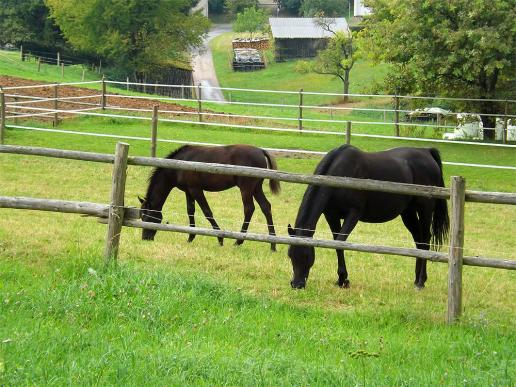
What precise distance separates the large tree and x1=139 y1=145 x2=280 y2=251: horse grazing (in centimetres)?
3839

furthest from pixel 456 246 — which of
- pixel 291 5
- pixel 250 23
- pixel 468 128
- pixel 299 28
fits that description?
pixel 291 5

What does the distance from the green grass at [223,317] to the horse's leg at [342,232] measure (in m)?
0.13

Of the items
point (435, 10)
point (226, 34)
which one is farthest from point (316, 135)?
point (226, 34)

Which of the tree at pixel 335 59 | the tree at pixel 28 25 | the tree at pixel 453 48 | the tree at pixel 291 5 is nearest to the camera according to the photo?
the tree at pixel 453 48

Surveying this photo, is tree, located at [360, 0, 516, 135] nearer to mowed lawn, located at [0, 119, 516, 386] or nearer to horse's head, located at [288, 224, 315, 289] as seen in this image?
mowed lawn, located at [0, 119, 516, 386]

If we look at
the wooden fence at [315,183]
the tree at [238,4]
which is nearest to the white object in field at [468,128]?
the wooden fence at [315,183]

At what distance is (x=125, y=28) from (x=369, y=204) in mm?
42975

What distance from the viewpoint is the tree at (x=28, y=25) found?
52188mm

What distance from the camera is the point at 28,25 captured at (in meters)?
53.3

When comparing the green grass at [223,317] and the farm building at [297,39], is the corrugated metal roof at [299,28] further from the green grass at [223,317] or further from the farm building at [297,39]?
the green grass at [223,317]

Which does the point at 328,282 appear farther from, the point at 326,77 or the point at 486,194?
the point at 326,77

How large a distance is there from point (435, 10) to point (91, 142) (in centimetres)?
999

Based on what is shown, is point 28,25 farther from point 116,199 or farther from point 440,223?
point 116,199

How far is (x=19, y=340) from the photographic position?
5.94 metres
